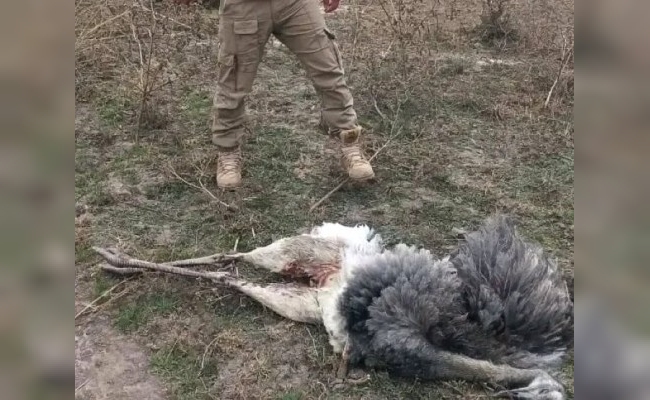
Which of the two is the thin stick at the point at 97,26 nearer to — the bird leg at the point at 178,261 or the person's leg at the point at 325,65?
the person's leg at the point at 325,65

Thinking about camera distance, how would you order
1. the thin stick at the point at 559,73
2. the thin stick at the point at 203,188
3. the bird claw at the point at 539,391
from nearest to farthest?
1. the bird claw at the point at 539,391
2. the thin stick at the point at 203,188
3. the thin stick at the point at 559,73

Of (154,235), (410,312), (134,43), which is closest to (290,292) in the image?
(410,312)

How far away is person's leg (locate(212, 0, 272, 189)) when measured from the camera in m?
3.39

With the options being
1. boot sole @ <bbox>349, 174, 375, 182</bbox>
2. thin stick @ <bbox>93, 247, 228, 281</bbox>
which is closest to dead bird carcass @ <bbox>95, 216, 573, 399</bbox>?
thin stick @ <bbox>93, 247, 228, 281</bbox>

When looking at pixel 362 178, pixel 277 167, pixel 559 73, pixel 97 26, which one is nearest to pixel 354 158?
pixel 362 178

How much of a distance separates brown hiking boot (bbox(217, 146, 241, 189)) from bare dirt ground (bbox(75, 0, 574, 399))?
73 millimetres

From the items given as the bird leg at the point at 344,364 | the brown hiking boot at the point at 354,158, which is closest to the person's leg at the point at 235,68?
the brown hiking boot at the point at 354,158

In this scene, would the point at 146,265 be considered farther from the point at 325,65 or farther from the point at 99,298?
the point at 325,65

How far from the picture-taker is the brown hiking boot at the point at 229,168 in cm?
368

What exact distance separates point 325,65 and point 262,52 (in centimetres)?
33

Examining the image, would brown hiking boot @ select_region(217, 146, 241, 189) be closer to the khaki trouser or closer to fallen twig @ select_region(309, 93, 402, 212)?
the khaki trouser

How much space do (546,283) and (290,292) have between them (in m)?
1.03

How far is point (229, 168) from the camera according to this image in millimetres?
3727
